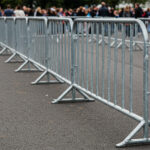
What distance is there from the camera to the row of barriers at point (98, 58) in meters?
5.36

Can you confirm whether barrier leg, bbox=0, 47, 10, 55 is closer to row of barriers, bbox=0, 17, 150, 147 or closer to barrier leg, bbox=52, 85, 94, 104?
row of barriers, bbox=0, 17, 150, 147

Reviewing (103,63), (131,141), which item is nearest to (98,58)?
(103,63)

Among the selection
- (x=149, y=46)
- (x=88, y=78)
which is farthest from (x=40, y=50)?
(x=149, y=46)

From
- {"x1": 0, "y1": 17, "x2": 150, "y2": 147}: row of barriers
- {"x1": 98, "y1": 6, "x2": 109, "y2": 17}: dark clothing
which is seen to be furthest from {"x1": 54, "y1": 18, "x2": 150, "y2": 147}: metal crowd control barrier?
{"x1": 98, "y1": 6, "x2": 109, "y2": 17}: dark clothing

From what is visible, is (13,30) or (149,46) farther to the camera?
(13,30)

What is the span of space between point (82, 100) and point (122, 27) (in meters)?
2.27

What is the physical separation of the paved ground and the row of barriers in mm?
245

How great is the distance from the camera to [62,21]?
8.17 metres

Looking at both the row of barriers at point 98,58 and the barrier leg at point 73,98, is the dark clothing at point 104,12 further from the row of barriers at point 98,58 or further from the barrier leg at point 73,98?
the barrier leg at point 73,98

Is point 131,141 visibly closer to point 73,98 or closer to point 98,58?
point 98,58

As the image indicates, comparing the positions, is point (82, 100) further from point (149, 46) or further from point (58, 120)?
point (149, 46)

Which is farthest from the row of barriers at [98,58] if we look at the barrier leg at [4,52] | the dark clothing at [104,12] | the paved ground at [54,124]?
the dark clothing at [104,12]

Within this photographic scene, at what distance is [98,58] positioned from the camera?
6.80m

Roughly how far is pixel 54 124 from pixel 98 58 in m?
1.23
